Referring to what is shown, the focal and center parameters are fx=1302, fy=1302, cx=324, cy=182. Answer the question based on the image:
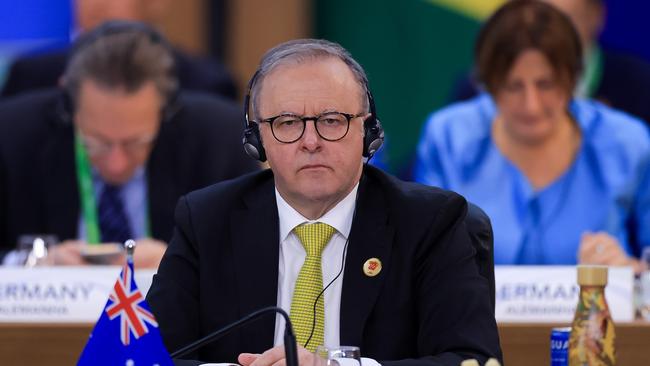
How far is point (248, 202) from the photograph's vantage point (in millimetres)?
2541

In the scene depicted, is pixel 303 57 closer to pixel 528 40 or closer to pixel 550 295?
pixel 550 295

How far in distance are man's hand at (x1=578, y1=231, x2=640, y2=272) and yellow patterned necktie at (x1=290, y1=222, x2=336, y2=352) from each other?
4.14 ft

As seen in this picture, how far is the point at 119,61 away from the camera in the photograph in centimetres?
398

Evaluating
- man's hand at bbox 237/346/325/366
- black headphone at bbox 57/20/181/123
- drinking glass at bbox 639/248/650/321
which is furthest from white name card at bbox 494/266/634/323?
black headphone at bbox 57/20/181/123

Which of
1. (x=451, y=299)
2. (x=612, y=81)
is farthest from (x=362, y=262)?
(x=612, y=81)

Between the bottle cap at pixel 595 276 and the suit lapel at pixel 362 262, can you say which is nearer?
the bottle cap at pixel 595 276

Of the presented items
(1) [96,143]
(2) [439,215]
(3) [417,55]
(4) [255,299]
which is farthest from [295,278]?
(3) [417,55]

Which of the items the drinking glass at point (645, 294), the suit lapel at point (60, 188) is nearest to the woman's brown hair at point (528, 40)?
the drinking glass at point (645, 294)

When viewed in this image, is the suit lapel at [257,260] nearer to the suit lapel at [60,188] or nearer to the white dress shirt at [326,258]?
the white dress shirt at [326,258]

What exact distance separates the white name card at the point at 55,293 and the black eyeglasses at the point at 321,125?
0.82 m

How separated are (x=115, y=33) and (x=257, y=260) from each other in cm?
177

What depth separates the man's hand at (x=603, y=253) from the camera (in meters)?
3.49

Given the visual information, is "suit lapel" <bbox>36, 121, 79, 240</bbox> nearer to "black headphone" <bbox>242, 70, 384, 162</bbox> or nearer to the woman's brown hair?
the woman's brown hair

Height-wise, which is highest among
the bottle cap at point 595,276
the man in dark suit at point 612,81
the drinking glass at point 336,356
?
the man in dark suit at point 612,81
